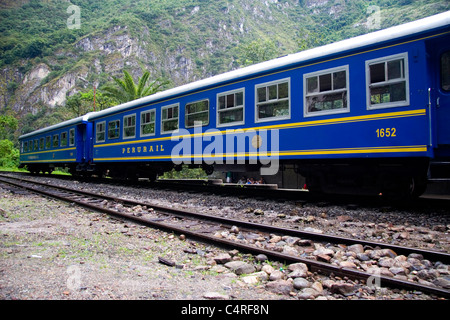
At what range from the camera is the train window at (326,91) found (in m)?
6.46

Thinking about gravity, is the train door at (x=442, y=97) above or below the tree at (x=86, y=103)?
below

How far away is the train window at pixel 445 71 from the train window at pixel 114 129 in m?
11.1

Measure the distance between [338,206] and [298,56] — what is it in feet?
11.0

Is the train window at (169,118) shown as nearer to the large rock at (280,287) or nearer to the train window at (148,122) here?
the train window at (148,122)

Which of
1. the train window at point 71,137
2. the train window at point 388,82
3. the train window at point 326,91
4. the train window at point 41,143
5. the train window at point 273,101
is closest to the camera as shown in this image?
the train window at point 388,82

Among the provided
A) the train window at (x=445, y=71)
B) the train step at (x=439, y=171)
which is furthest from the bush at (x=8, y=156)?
the train window at (x=445, y=71)

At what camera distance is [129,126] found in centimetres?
1257

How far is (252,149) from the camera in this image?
805 cm

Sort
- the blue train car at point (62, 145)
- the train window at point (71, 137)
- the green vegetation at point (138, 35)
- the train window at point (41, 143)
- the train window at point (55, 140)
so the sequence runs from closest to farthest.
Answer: the blue train car at point (62, 145) → the train window at point (71, 137) → the train window at point (55, 140) → the train window at point (41, 143) → the green vegetation at point (138, 35)

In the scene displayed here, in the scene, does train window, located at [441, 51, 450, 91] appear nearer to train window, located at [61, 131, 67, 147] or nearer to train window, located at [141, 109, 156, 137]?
train window, located at [141, 109, 156, 137]

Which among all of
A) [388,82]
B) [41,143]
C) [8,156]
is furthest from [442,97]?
[8,156]

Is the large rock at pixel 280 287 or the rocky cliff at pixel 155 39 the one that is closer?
the large rock at pixel 280 287

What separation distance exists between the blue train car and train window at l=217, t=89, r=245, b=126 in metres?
9.24
